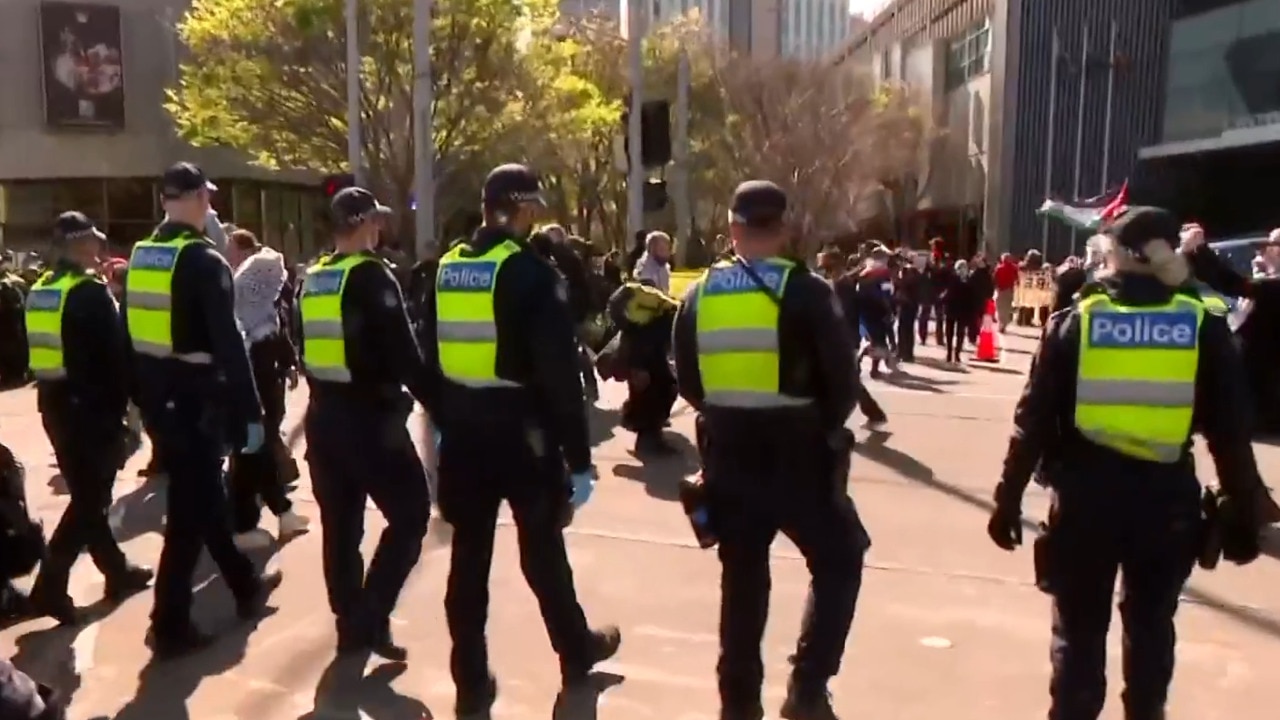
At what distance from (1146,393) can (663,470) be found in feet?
18.6

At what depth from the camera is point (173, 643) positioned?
5.20 m

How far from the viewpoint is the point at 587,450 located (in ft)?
14.4

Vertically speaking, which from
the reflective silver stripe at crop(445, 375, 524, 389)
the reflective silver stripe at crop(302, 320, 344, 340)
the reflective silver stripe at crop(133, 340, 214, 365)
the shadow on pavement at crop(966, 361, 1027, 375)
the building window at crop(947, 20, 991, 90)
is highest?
the building window at crop(947, 20, 991, 90)

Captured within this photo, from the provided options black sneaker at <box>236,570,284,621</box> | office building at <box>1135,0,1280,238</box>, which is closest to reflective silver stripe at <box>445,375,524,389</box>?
black sneaker at <box>236,570,284,621</box>

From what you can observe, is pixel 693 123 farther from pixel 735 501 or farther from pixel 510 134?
pixel 735 501

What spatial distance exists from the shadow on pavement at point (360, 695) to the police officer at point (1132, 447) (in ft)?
7.63

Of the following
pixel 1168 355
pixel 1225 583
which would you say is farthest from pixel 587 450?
pixel 1225 583

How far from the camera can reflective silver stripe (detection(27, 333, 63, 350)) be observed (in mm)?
5491

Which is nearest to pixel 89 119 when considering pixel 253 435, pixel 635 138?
pixel 635 138

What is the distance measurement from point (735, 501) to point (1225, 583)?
3.40m

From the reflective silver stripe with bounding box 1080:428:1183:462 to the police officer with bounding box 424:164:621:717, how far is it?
1686mm

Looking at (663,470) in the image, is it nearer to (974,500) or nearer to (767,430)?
(974,500)

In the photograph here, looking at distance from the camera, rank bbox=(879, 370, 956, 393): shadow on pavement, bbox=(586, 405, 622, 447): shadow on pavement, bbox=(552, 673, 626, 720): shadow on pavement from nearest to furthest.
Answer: bbox=(552, 673, 626, 720): shadow on pavement < bbox=(586, 405, 622, 447): shadow on pavement < bbox=(879, 370, 956, 393): shadow on pavement

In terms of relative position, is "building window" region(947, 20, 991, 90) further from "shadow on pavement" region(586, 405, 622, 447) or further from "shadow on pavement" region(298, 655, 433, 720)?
"shadow on pavement" region(298, 655, 433, 720)
